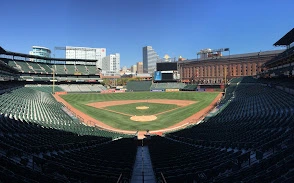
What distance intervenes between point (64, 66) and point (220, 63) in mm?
80560

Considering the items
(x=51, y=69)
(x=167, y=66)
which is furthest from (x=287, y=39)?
(x=51, y=69)

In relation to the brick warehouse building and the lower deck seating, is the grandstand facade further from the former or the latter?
the lower deck seating

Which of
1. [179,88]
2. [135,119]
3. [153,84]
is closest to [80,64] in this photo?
[153,84]

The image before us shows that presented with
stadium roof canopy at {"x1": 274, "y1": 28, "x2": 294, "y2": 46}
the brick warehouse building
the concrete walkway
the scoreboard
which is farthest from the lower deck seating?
the brick warehouse building

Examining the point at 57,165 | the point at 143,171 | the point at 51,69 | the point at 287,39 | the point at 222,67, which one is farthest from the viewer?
the point at 222,67

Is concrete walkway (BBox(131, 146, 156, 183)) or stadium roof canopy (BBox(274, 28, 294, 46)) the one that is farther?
stadium roof canopy (BBox(274, 28, 294, 46))

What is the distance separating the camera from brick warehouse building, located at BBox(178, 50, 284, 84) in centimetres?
9688

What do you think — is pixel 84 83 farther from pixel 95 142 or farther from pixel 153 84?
pixel 95 142

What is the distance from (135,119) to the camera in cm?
3734

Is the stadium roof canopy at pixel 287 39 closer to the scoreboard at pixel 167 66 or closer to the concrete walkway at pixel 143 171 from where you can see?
the concrete walkway at pixel 143 171

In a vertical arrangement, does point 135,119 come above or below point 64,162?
below

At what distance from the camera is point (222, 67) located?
110 m

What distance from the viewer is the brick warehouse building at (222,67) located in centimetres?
9688

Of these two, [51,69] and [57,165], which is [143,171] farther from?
[51,69]
